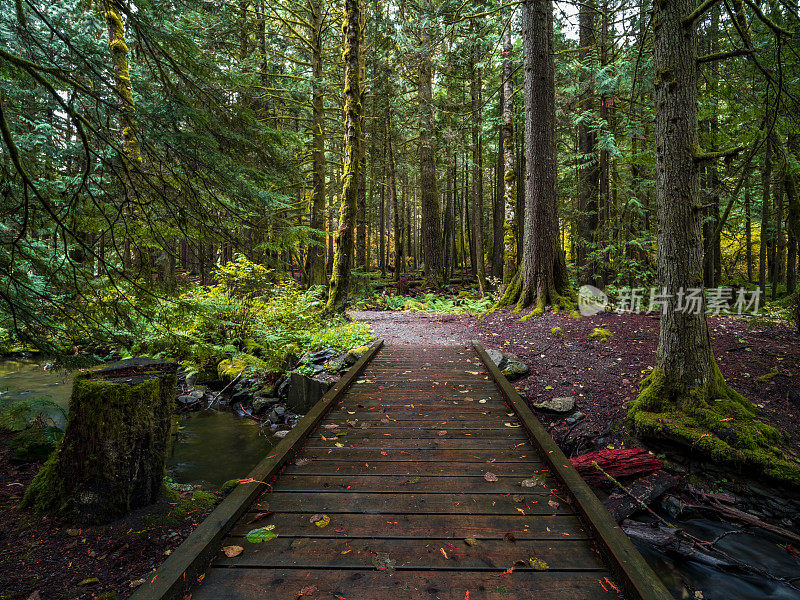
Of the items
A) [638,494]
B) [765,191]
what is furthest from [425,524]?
[765,191]

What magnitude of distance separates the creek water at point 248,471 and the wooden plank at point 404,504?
133 centimetres

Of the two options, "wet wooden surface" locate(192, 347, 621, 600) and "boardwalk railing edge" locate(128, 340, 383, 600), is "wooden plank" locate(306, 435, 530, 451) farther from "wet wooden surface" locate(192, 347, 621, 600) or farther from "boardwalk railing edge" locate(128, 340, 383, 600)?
"boardwalk railing edge" locate(128, 340, 383, 600)

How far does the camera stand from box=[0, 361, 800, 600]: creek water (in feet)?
9.82

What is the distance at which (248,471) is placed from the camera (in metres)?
5.02

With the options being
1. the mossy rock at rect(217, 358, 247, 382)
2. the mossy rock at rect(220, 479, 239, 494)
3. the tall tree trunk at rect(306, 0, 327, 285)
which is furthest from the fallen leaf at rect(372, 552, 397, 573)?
the tall tree trunk at rect(306, 0, 327, 285)

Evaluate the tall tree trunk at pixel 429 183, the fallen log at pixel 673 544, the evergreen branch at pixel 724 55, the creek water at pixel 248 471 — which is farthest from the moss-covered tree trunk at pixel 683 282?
the tall tree trunk at pixel 429 183

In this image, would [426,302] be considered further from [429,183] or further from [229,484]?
[229,484]

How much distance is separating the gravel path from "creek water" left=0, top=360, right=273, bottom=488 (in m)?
3.66

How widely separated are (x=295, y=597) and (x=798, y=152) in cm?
796

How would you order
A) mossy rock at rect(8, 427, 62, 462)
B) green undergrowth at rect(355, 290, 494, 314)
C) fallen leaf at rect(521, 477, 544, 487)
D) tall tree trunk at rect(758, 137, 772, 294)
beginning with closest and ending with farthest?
1. fallen leaf at rect(521, 477, 544, 487)
2. mossy rock at rect(8, 427, 62, 462)
3. tall tree trunk at rect(758, 137, 772, 294)
4. green undergrowth at rect(355, 290, 494, 314)

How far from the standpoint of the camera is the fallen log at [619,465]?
12.9ft

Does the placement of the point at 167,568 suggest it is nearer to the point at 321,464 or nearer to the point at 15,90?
the point at 321,464

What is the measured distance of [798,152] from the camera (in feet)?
17.7

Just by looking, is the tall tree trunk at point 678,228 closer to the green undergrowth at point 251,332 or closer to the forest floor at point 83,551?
the forest floor at point 83,551
